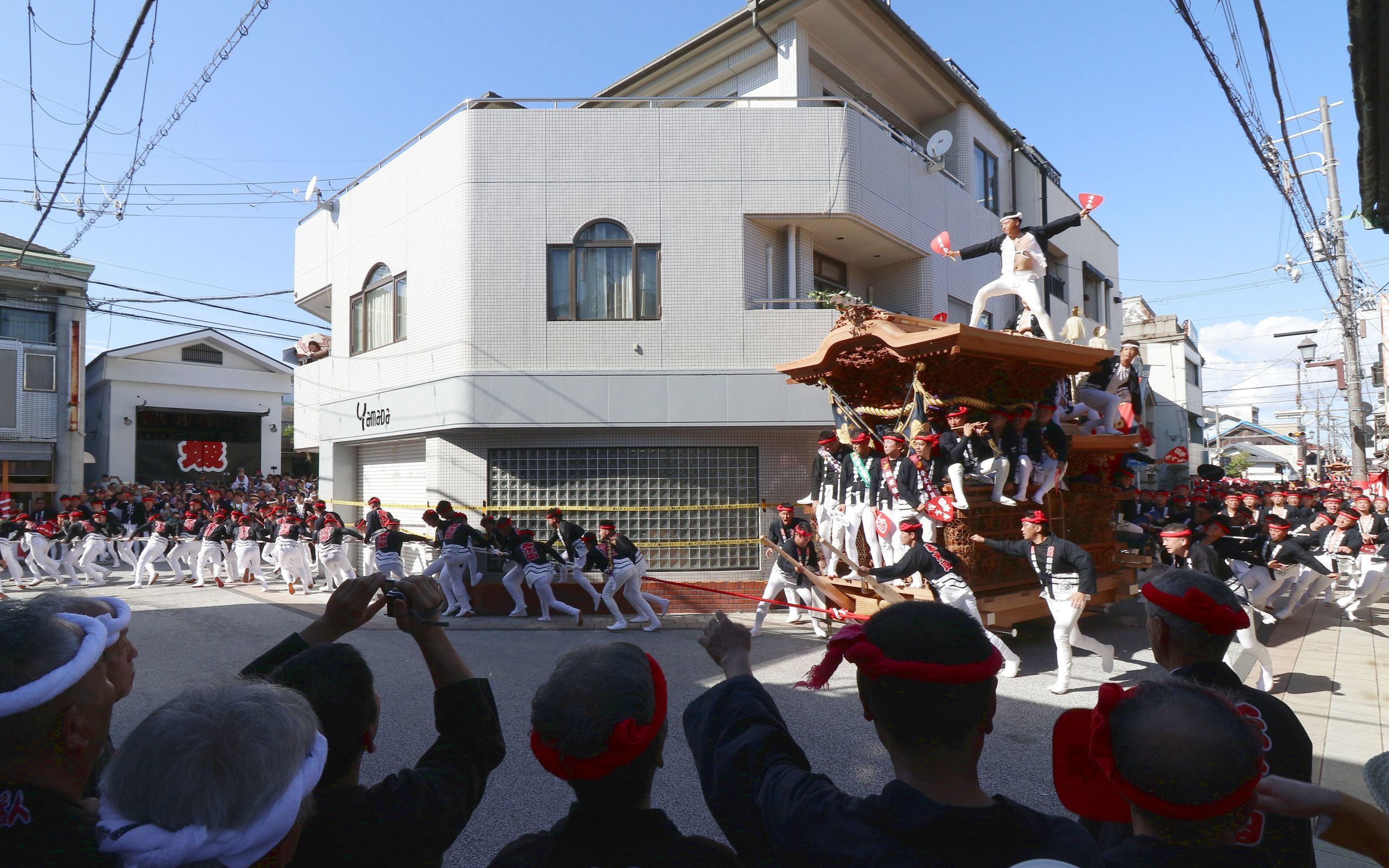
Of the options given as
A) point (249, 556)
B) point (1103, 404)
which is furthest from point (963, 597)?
point (249, 556)

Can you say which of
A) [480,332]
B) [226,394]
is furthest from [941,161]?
[226,394]

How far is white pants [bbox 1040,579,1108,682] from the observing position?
7.52 meters

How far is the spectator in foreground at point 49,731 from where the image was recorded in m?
1.58

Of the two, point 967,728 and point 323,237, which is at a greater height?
point 323,237

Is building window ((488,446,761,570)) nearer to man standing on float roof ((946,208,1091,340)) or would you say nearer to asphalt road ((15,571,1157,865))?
asphalt road ((15,571,1157,865))

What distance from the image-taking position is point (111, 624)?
203 cm

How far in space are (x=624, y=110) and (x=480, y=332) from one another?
14.5 ft

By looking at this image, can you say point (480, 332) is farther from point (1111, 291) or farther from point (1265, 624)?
point (1111, 291)

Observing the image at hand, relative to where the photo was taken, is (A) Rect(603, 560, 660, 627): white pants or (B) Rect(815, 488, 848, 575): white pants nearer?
(B) Rect(815, 488, 848, 575): white pants

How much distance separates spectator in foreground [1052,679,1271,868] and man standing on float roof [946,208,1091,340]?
884cm

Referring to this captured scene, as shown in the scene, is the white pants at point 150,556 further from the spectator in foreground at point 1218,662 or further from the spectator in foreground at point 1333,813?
the spectator in foreground at point 1333,813

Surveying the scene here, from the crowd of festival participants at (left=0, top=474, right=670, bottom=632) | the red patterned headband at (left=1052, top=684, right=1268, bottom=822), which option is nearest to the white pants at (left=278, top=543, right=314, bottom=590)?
the crowd of festival participants at (left=0, top=474, right=670, bottom=632)

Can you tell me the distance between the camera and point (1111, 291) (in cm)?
2489

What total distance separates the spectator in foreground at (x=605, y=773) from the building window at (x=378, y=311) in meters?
13.5
